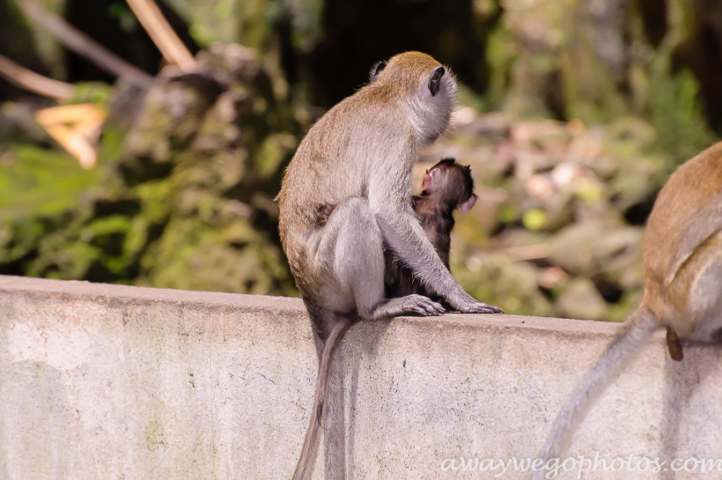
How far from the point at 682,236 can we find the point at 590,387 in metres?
0.55

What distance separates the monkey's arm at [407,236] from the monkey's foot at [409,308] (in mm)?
194

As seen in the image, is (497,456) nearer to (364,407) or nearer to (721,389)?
(364,407)

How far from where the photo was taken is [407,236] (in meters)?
3.02

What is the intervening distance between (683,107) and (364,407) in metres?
10.5

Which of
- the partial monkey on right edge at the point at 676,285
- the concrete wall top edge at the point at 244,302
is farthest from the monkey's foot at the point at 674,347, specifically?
the concrete wall top edge at the point at 244,302

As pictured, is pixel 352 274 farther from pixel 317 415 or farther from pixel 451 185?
pixel 451 185

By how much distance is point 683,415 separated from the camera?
2299mm

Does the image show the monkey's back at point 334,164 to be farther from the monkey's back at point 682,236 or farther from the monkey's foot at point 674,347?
the monkey's foot at point 674,347

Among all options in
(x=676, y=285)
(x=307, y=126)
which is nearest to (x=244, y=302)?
(x=676, y=285)

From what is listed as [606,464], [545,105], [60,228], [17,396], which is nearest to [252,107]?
[60,228]

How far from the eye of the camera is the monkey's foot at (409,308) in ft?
9.18

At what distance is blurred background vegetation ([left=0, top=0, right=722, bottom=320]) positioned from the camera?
650 centimetres

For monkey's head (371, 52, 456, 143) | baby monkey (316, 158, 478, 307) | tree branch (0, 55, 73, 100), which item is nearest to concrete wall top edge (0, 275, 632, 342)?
baby monkey (316, 158, 478, 307)

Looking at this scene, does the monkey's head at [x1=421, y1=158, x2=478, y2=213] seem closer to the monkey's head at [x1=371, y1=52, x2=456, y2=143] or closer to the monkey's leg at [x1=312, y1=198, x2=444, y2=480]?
the monkey's head at [x1=371, y1=52, x2=456, y2=143]
